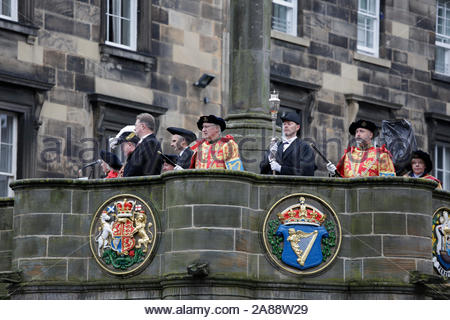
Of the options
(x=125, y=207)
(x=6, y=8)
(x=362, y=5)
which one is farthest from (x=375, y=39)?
(x=125, y=207)

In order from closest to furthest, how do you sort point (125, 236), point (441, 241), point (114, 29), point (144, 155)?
point (125, 236), point (441, 241), point (144, 155), point (114, 29)

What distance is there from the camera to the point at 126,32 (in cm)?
3244

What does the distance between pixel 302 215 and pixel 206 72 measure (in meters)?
12.1

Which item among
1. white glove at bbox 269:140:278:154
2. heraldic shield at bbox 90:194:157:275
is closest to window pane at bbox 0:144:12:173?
heraldic shield at bbox 90:194:157:275

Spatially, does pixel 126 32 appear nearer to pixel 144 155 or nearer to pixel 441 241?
pixel 144 155

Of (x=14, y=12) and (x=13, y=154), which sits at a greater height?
(x=14, y=12)

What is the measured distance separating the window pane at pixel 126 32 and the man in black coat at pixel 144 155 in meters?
9.42

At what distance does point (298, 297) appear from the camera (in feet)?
70.7

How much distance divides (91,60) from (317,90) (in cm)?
680

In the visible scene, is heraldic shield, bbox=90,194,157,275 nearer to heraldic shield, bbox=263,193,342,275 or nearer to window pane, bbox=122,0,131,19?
heraldic shield, bbox=263,193,342,275

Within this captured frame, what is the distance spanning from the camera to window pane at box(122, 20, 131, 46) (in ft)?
106

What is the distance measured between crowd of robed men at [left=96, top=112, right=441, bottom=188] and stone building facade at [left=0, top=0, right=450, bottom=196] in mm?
1602

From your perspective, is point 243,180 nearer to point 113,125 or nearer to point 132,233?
point 132,233

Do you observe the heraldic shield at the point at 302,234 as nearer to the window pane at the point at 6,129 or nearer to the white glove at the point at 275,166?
the white glove at the point at 275,166
